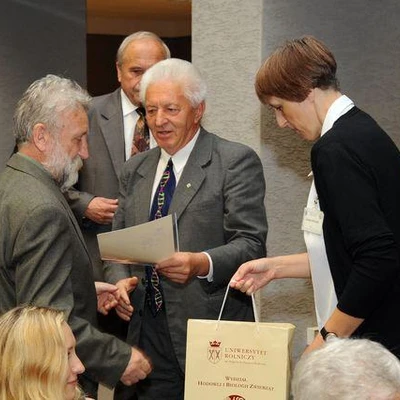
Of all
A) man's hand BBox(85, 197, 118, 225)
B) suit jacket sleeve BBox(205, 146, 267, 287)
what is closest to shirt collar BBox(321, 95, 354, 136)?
suit jacket sleeve BBox(205, 146, 267, 287)

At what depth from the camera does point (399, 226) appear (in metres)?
2.84

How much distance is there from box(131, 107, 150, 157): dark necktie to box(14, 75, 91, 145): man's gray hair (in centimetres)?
110

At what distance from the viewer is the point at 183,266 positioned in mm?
3453

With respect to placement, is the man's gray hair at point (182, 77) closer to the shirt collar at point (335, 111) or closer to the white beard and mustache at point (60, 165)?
the white beard and mustache at point (60, 165)

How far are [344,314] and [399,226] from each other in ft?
0.99

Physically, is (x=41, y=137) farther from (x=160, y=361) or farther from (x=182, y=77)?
(x=160, y=361)

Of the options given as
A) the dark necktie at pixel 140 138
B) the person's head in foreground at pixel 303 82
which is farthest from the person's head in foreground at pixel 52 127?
the dark necktie at pixel 140 138

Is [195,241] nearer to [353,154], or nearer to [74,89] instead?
[74,89]

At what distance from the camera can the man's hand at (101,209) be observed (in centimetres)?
432

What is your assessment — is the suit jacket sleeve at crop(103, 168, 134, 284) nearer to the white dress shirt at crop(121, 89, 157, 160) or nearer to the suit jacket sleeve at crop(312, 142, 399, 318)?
the white dress shirt at crop(121, 89, 157, 160)

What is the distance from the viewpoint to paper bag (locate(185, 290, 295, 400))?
3090mm

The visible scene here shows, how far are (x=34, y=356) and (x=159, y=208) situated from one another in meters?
1.38

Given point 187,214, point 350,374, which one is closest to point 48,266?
point 187,214

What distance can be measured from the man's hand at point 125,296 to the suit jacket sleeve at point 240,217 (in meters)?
0.34
